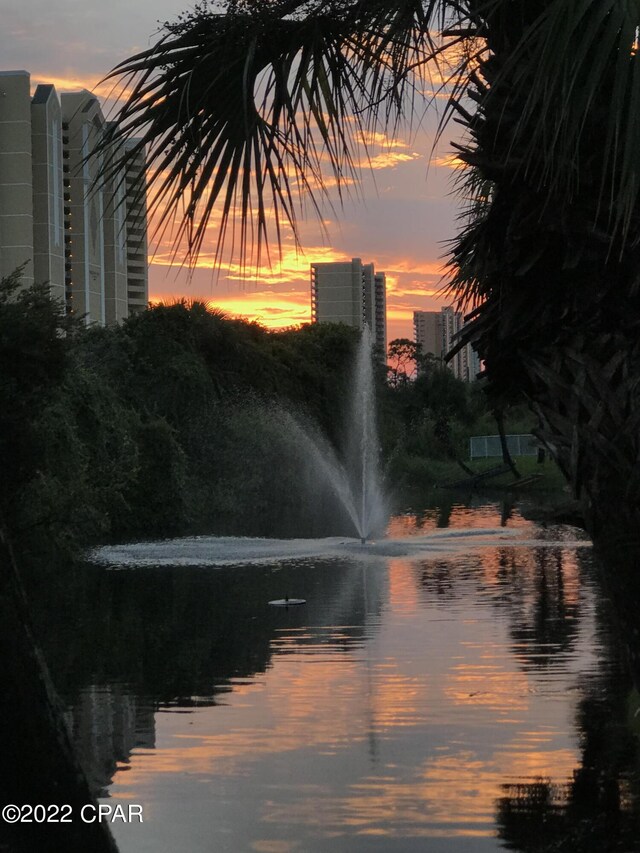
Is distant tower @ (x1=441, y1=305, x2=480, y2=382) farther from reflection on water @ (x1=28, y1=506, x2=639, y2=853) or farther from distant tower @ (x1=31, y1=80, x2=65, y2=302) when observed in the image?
distant tower @ (x1=31, y1=80, x2=65, y2=302)

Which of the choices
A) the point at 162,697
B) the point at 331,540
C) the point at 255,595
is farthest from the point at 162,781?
the point at 331,540

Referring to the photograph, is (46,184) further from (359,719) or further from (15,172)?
(359,719)

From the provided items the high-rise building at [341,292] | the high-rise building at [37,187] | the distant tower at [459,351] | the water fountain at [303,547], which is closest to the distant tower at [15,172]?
the high-rise building at [37,187]

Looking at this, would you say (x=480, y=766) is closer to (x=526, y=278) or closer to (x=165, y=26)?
(x=526, y=278)

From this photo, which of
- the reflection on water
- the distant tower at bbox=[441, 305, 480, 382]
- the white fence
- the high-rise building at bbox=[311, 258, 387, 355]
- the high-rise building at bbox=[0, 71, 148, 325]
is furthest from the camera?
the high-rise building at bbox=[311, 258, 387, 355]

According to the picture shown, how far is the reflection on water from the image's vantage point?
22.4 feet

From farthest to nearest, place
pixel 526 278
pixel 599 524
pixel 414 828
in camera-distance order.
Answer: pixel 414 828, pixel 526 278, pixel 599 524

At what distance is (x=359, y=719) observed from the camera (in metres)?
9.52

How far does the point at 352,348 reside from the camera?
65.1 m

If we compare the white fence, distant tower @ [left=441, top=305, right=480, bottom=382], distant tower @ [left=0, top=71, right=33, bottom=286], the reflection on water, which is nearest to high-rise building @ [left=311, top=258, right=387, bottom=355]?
distant tower @ [left=441, top=305, right=480, bottom=382]

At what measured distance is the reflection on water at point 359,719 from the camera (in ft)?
22.4

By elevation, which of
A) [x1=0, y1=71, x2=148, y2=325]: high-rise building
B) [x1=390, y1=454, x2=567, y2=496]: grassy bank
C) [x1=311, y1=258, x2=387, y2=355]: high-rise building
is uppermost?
[x1=0, y1=71, x2=148, y2=325]: high-rise building

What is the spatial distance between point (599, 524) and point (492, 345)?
81 cm

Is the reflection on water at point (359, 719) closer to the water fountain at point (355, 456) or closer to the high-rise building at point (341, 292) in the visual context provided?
the water fountain at point (355, 456)
